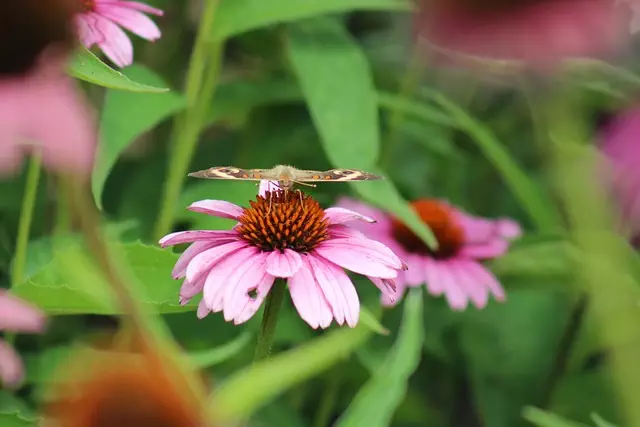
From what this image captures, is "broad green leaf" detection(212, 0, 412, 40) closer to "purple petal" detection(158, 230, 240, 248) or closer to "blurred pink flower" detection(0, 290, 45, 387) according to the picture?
"purple petal" detection(158, 230, 240, 248)

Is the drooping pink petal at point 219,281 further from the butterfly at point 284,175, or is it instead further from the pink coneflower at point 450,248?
the pink coneflower at point 450,248

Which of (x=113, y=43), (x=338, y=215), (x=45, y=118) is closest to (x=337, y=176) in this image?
(x=338, y=215)

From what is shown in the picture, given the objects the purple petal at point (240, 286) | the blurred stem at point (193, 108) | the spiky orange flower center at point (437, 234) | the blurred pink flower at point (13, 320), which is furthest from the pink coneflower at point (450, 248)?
the blurred pink flower at point (13, 320)

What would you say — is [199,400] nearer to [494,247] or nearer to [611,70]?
[494,247]

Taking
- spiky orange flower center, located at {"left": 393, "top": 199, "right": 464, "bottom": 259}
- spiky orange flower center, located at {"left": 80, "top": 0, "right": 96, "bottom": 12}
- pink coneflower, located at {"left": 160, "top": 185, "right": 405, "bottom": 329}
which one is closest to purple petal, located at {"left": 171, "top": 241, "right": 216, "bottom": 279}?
pink coneflower, located at {"left": 160, "top": 185, "right": 405, "bottom": 329}

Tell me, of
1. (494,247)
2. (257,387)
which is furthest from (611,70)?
(257,387)

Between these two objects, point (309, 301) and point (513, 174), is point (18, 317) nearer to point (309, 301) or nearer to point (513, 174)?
point (309, 301)
